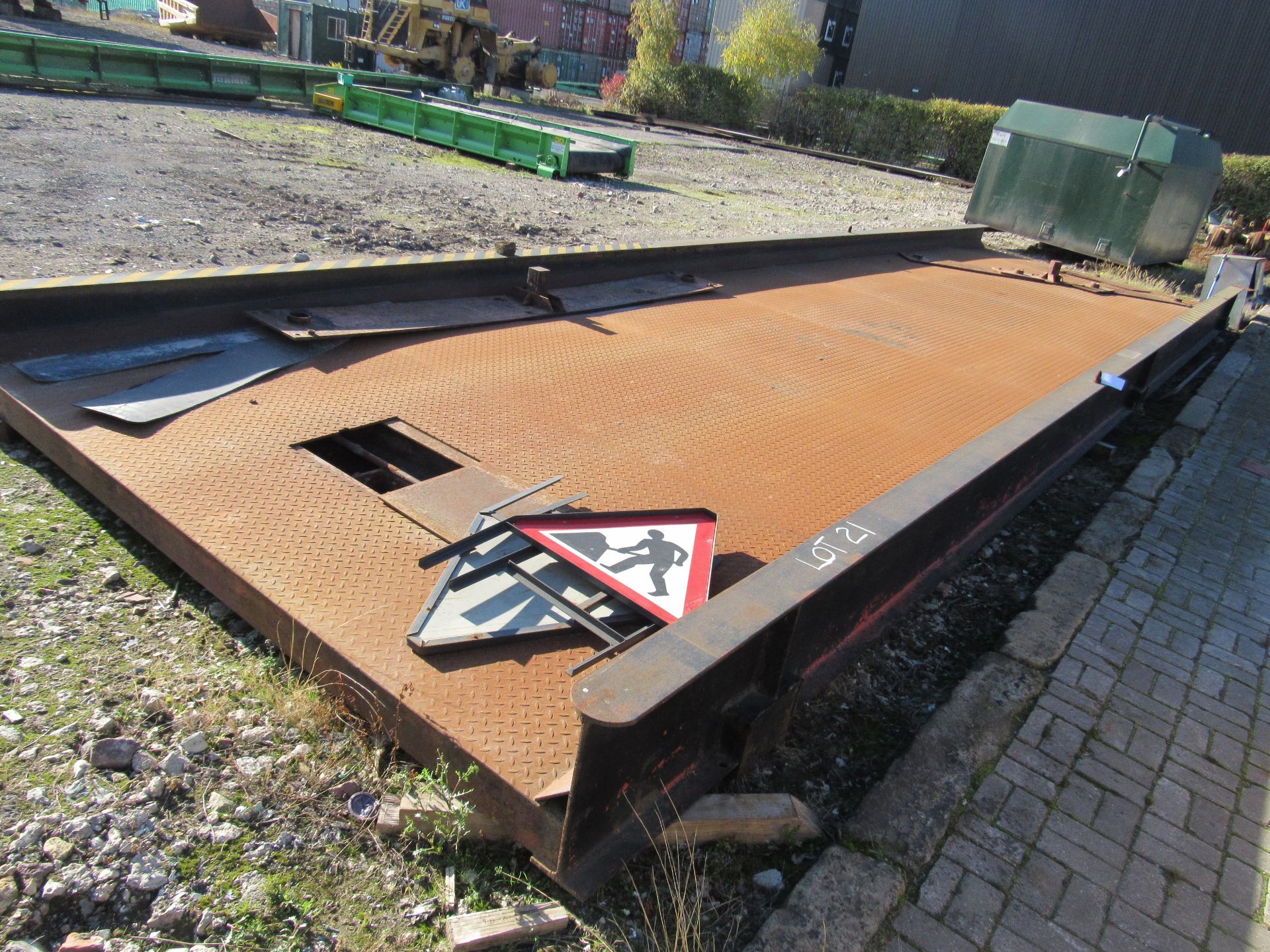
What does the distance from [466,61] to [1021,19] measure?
19.3 metres

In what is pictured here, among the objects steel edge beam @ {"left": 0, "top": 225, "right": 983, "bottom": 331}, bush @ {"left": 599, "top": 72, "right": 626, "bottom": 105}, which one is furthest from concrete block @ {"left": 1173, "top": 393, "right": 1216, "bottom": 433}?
bush @ {"left": 599, "top": 72, "right": 626, "bottom": 105}

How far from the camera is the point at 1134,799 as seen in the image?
2754 mm

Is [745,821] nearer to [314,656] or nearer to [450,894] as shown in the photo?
[450,894]

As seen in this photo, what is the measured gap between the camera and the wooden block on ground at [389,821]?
6.98 ft

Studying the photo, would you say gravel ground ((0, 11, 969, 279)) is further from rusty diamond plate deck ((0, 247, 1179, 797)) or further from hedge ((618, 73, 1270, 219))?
hedge ((618, 73, 1270, 219))

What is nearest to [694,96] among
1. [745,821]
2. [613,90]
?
[613,90]

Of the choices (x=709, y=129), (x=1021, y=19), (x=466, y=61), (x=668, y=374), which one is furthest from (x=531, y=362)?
(x=1021, y=19)

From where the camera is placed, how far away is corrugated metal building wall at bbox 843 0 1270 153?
85.6 feet

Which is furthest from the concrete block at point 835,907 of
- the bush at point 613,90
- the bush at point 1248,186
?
the bush at point 613,90

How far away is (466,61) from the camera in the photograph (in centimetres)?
2150

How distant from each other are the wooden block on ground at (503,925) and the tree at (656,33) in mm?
31498

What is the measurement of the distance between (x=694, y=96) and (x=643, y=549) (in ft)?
97.1

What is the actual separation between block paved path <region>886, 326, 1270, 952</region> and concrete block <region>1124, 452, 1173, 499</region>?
30.4 inches

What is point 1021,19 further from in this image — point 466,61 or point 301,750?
point 301,750
